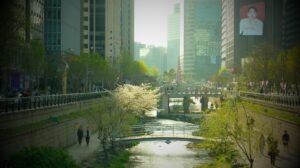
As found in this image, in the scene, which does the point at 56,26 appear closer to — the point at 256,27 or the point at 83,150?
the point at 83,150

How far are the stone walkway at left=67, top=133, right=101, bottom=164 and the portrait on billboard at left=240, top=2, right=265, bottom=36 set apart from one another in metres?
110

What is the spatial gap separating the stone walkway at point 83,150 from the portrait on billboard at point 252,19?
360 ft

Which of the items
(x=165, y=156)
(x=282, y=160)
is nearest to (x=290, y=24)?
(x=165, y=156)

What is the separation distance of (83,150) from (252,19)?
12010 cm

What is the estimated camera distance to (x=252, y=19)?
161 meters

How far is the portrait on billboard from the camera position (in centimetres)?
15625

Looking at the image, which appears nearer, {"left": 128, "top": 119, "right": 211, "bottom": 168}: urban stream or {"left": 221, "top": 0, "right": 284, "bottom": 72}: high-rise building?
{"left": 128, "top": 119, "right": 211, "bottom": 168}: urban stream

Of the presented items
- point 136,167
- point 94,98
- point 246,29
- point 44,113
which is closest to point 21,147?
point 44,113

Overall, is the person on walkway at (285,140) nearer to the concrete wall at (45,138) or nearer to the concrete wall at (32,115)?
the concrete wall at (45,138)

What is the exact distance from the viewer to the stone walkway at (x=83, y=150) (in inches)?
1929

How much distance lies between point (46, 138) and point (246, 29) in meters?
126

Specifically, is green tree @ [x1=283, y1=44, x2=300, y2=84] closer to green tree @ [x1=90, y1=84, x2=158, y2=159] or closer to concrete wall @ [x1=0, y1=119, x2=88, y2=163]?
green tree @ [x1=90, y1=84, x2=158, y2=159]

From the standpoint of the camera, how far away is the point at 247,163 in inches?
1757

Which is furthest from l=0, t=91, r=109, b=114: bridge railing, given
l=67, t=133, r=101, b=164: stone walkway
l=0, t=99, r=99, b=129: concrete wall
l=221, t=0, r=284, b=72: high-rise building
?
l=221, t=0, r=284, b=72: high-rise building
